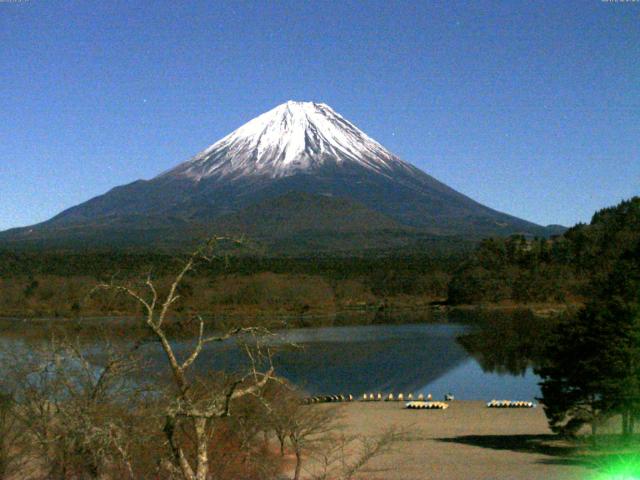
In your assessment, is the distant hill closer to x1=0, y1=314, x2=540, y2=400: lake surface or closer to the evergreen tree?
x1=0, y1=314, x2=540, y2=400: lake surface

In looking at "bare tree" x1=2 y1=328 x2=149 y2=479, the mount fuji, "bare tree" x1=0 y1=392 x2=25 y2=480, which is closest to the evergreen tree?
"bare tree" x1=2 y1=328 x2=149 y2=479

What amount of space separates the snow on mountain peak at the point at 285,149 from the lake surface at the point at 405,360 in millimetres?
137940

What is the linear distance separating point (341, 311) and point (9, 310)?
82.2 feet

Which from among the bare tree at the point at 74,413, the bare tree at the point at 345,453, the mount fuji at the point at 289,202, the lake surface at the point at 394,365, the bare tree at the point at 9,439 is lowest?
the lake surface at the point at 394,365

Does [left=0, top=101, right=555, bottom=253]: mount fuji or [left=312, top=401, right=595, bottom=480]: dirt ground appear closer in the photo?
[left=312, top=401, right=595, bottom=480]: dirt ground

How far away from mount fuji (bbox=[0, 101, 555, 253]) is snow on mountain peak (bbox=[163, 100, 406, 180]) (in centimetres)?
22

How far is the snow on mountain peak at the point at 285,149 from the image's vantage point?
7480 inches

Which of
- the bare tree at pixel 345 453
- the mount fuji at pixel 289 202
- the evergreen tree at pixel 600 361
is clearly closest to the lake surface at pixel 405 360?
the bare tree at pixel 345 453

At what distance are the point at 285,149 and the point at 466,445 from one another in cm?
17644

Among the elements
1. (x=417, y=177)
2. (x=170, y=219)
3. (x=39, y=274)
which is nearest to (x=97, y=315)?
(x=39, y=274)

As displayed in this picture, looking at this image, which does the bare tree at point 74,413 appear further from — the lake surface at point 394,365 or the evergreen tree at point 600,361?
the lake surface at point 394,365

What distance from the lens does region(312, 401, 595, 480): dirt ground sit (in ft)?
50.9

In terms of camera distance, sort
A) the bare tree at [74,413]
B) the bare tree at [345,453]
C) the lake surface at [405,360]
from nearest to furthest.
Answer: the bare tree at [74,413], the bare tree at [345,453], the lake surface at [405,360]

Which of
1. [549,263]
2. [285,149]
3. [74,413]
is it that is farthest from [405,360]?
[285,149]
